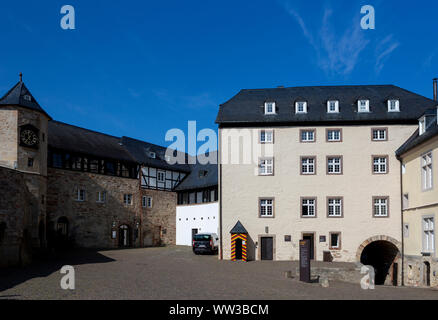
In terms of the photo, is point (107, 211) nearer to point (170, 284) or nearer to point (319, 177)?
point (319, 177)

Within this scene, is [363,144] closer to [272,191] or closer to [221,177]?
[272,191]

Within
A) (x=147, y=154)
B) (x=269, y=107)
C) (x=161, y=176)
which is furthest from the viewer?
(x=161, y=176)

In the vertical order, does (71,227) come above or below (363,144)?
below

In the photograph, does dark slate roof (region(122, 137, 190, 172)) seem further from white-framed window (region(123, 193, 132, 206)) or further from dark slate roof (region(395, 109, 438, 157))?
dark slate roof (region(395, 109, 438, 157))

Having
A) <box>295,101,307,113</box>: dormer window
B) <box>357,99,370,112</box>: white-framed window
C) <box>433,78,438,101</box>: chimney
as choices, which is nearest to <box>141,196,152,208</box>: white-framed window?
<box>295,101,307,113</box>: dormer window

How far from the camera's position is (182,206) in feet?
145

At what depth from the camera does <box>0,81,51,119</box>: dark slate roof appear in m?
29.3

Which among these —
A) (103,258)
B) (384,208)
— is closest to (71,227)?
(103,258)

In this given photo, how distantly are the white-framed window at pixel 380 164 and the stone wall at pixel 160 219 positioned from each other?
821 inches

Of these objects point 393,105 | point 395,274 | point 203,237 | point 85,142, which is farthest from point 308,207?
point 85,142

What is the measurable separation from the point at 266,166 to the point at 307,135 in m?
3.35

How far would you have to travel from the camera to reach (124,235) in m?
40.3

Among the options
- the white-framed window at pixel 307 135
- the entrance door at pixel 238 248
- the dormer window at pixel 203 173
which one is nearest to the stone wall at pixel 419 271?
the white-framed window at pixel 307 135
